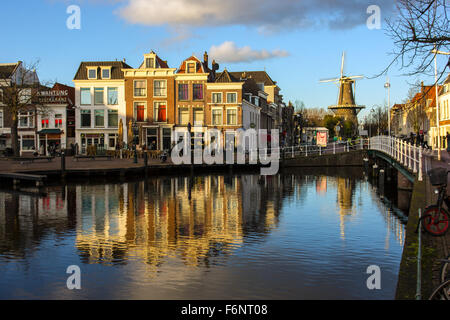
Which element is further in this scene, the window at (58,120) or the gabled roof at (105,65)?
the window at (58,120)

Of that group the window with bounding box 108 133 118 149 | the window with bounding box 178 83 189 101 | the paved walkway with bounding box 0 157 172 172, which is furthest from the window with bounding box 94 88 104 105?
the paved walkway with bounding box 0 157 172 172

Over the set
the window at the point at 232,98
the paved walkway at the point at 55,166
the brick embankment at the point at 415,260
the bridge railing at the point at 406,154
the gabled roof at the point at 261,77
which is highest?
the gabled roof at the point at 261,77

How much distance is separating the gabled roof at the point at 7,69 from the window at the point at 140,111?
14.5m

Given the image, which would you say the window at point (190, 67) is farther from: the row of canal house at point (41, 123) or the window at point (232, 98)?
the row of canal house at point (41, 123)

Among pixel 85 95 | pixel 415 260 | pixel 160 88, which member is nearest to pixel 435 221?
pixel 415 260

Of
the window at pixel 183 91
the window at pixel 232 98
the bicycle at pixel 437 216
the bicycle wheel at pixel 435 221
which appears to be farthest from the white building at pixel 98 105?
the bicycle wheel at pixel 435 221

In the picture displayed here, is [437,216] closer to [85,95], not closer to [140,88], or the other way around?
[140,88]

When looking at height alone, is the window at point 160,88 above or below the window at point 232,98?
above

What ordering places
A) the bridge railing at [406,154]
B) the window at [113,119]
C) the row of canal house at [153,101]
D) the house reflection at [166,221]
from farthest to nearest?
the window at [113,119] → the row of canal house at [153,101] → the bridge railing at [406,154] → the house reflection at [166,221]

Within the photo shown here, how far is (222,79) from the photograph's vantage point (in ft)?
181

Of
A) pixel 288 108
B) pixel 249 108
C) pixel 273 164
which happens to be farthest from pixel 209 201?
pixel 288 108

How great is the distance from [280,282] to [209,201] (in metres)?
12.2

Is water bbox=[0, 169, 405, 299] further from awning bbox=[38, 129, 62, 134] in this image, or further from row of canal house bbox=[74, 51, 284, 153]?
awning bbox=[38, 129, 62, 134]

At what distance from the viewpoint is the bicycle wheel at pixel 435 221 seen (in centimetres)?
1005
